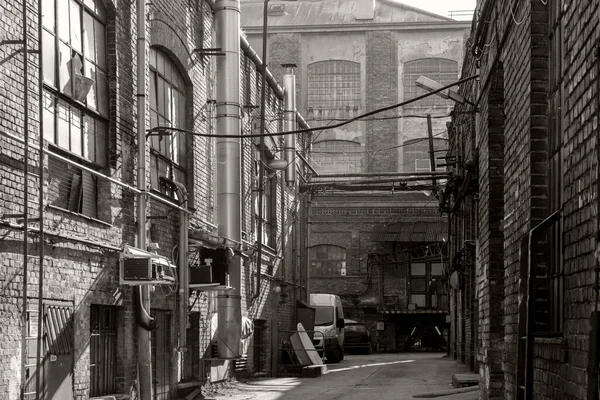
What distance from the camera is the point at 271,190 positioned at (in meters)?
25.1

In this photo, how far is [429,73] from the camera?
150ft

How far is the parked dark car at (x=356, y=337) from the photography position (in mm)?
39125

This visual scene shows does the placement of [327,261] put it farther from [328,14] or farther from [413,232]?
[328,14]

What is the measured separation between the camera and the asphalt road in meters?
17.7

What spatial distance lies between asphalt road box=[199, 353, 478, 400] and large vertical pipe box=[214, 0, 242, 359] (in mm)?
→ 1323

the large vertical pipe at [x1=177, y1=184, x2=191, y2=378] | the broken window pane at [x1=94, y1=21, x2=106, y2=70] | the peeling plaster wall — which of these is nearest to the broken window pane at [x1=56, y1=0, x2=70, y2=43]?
the broken window pane at [x1=94, y1=21, x2=106, y2=70]

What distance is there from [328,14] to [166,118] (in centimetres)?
3384

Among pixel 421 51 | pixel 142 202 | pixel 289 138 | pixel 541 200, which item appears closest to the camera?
pixel 541 200

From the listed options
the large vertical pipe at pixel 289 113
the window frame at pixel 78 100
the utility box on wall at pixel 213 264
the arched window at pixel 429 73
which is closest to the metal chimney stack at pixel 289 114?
the large vertical pipe at pixel 289 113

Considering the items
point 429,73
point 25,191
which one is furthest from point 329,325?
point 25,191

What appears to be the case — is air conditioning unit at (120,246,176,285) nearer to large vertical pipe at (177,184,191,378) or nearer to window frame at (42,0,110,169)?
window frame at (42,0,110,169)

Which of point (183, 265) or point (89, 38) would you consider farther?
point (183, 265)

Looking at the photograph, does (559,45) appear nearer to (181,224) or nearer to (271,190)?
(181,224)

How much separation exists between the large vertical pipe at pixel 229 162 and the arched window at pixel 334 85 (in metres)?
29.0
